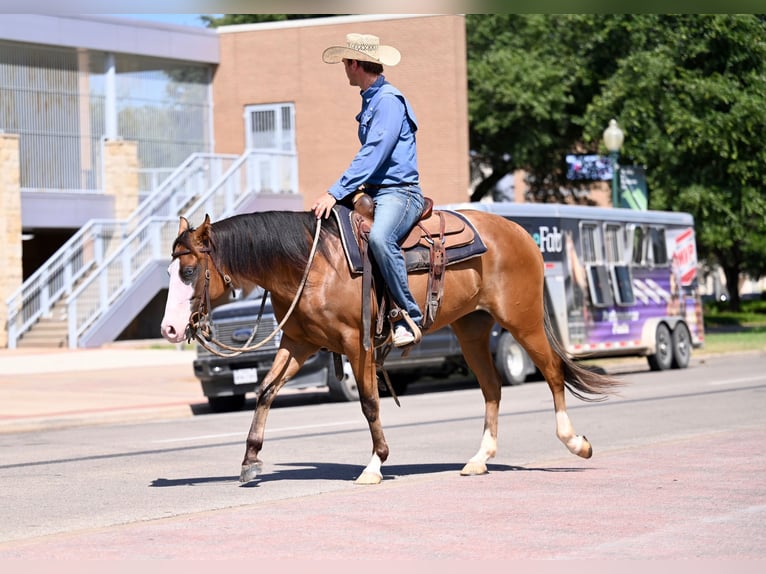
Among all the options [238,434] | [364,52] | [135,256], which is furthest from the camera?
[135,256]

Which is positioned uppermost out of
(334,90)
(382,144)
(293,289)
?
(334,90)

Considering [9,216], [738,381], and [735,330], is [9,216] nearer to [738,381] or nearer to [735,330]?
[738,381]

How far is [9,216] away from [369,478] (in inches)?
1081

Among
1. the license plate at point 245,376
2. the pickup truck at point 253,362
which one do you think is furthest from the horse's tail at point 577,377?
the license plate at point 245,376

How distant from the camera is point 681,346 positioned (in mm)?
27344

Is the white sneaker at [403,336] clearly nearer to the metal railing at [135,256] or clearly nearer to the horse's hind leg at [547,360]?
the horse's hind leg at [547,360]

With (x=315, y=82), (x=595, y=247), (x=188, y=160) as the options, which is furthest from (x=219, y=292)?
(x=315, y=82)

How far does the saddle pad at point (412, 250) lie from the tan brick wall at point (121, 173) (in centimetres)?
2836

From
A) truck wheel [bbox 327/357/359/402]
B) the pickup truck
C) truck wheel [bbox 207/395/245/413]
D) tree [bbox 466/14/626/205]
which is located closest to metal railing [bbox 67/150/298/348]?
tree [bbox 466/14/626/205]

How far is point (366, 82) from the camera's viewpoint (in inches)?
391

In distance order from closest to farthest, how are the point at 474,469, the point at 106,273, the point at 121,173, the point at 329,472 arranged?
the point at 474,469 < the point at 329,472 < the point at 106,273 < the point at 121,173

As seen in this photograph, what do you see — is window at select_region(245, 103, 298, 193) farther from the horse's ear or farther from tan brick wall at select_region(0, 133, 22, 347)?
the horse's ear

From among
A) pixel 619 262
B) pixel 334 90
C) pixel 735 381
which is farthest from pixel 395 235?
pixel 334 90

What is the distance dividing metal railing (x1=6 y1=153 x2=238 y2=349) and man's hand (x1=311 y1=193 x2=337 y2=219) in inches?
1012
